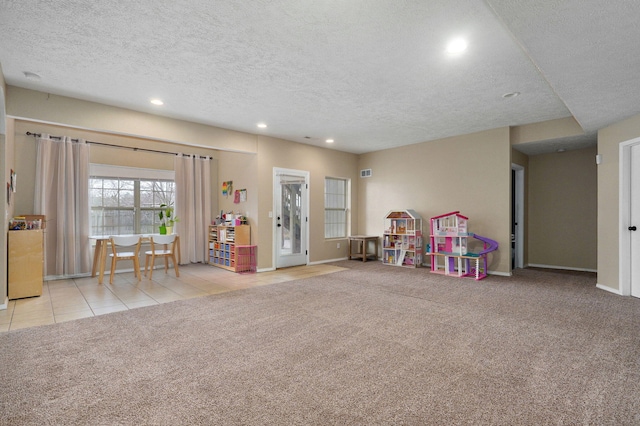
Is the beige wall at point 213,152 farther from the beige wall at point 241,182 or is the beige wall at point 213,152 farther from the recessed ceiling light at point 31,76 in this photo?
the recessed ceiling light at point 31,76

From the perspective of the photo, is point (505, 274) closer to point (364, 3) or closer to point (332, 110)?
point (332, 110)

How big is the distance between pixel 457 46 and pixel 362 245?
5.31m

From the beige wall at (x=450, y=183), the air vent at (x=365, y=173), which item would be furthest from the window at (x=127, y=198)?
the beige wall at (x=450, y=183)

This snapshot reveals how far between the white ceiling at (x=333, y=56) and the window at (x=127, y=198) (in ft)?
7.31

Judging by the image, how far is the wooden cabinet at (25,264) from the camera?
4039 millimetres

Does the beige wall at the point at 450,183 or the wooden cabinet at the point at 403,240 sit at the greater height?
the beige wall at the point at 450,183

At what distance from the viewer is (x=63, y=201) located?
18.0ft

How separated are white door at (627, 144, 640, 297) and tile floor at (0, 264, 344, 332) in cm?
449

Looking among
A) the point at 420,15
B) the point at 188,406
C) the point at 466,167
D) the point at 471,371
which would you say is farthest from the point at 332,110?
the point at 188,406

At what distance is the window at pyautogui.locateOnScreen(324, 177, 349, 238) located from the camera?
25.3 ft

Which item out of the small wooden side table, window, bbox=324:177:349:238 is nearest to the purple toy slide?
the small wooden side table

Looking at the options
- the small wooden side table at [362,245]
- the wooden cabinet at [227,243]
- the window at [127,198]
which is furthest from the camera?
the small wooden side table at [362,245]

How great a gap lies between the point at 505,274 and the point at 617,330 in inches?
108

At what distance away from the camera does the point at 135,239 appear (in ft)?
17.4
